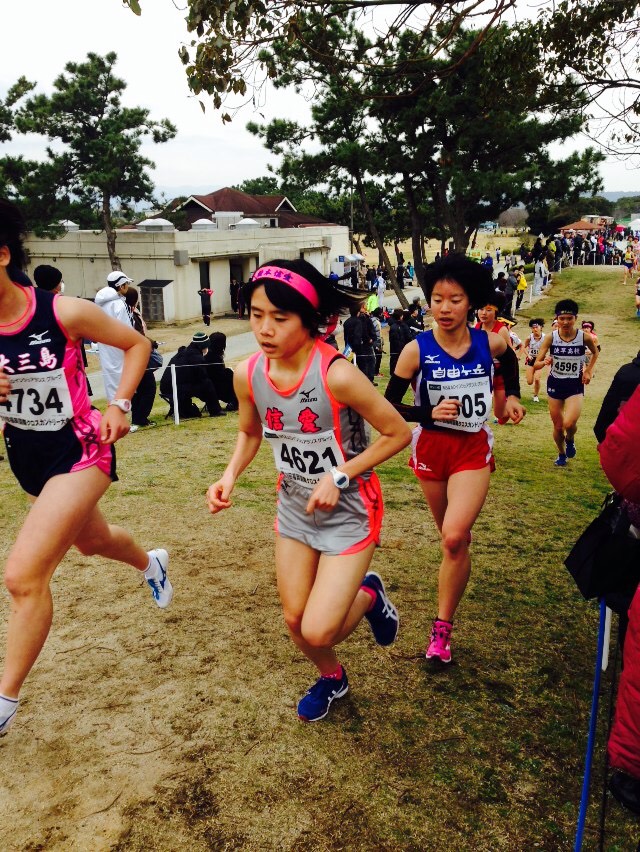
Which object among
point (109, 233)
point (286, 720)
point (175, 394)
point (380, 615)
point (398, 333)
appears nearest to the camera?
point (286, 720)

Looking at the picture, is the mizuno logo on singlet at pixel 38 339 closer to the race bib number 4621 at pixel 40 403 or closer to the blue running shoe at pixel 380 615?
the race bib number 4621 at pixel 40 403

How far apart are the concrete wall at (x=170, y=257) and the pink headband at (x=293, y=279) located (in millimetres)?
34655

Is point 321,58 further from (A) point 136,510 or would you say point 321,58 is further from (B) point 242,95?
(A) point 136,510

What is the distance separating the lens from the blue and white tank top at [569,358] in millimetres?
8516

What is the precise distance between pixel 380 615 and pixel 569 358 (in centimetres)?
595

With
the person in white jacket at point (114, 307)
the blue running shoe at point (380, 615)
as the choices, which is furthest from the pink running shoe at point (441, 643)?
the person in white jacket at point (114, 307)

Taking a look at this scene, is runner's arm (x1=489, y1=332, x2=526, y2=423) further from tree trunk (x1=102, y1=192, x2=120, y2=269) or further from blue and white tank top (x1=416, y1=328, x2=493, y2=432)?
tree trunk (x1=102, y1=192, x2=120, y2=269)

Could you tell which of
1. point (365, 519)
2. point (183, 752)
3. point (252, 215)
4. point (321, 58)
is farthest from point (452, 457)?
point (252, 215)

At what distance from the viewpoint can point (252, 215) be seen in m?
57.0

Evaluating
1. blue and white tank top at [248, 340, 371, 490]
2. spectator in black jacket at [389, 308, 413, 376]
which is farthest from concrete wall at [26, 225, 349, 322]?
blue and white tank top at [248, 340, 371, 490]

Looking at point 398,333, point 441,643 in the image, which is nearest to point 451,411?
point 441,643

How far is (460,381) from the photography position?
13.3 ft

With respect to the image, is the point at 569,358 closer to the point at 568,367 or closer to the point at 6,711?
the point at 568,367

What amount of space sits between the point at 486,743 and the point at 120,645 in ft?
7.12
